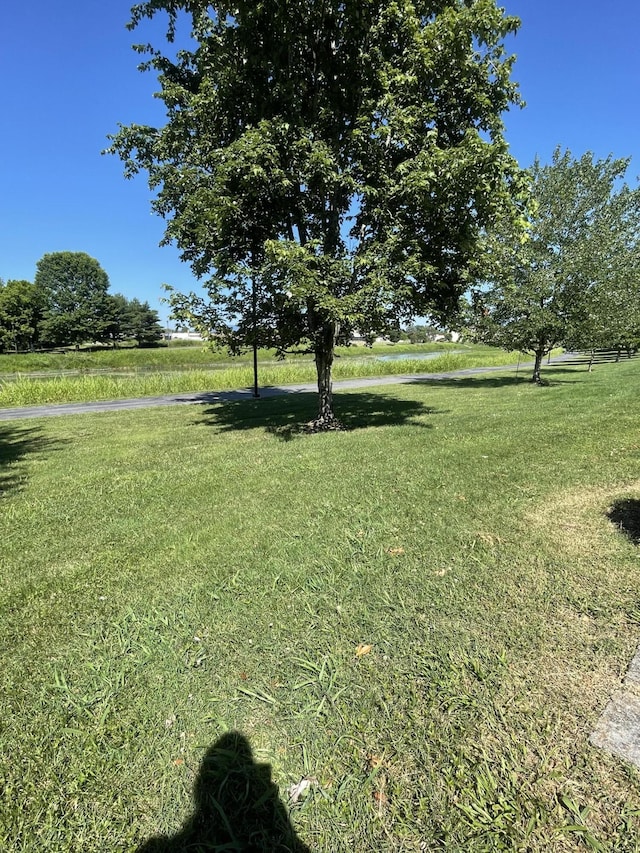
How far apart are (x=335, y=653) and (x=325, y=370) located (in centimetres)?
712

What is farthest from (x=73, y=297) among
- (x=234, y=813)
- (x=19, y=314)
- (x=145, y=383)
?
(x=234, y=813)

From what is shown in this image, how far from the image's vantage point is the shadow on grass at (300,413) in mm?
9844

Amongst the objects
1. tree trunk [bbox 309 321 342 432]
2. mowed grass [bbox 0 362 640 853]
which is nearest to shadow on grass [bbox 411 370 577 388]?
tree trunk [bbox 309 321 342 432]

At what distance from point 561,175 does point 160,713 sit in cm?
1960

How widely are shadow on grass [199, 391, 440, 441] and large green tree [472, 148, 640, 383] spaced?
5.14 meters

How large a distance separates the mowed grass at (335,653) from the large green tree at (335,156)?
373 cm

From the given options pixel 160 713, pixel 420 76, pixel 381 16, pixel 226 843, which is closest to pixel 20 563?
pixel 160 713

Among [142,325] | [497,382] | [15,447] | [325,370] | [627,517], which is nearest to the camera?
[627,517]

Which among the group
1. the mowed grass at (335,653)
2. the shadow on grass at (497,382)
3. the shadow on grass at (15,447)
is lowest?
the shadow on grass at (15,447)

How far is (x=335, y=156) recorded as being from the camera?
7031 mm

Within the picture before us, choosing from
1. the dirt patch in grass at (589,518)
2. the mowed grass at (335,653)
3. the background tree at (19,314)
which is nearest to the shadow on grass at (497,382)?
the mowed grass at (335,653)

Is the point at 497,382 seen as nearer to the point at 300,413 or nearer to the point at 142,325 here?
the point at 300,413

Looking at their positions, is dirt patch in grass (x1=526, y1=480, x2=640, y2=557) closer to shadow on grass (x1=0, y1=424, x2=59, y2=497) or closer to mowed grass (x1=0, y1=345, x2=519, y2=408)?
shadow on grass (x1=0, y1=424, x2=59, y2=497)

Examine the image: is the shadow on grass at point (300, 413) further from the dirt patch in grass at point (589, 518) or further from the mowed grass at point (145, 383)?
the dirt patch in grass at point (589, 518)
